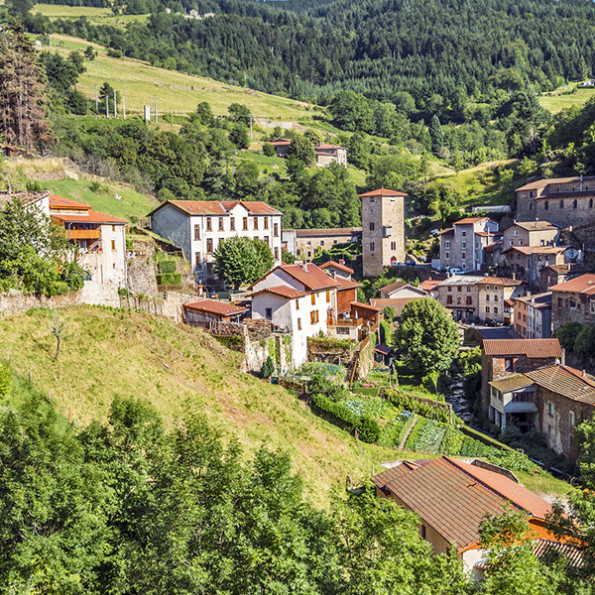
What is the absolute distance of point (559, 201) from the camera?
6675 centimetres

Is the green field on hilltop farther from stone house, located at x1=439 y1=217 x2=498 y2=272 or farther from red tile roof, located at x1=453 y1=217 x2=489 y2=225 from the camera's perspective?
red tile roof, located at x1=453 y1=217 x2=489 y2=225

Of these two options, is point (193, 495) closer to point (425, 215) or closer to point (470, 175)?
point (425, 215)

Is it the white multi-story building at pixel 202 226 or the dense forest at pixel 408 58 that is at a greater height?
the dense forest at pixel 408 58

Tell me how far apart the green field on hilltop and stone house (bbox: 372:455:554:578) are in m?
96.3

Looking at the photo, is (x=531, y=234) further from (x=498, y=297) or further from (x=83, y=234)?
(x=83, y=234)

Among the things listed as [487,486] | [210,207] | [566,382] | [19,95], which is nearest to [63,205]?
[210,207]

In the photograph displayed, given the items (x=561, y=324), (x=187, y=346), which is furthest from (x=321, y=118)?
(x=187, y=346)

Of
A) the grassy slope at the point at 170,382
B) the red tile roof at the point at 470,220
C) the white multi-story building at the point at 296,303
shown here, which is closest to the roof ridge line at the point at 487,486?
the grassy slope at the point at 170,382

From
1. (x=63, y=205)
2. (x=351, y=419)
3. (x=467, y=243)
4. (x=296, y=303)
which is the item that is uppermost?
(x=63, y=205)

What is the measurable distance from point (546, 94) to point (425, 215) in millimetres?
86727

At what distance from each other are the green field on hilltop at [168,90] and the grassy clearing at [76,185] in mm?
58042

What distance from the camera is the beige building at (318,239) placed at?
274 ft

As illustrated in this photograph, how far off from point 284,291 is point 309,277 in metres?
3.68

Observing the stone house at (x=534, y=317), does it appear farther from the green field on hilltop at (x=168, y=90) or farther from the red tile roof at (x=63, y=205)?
the green field on hilltop at (x=168, y=90)
